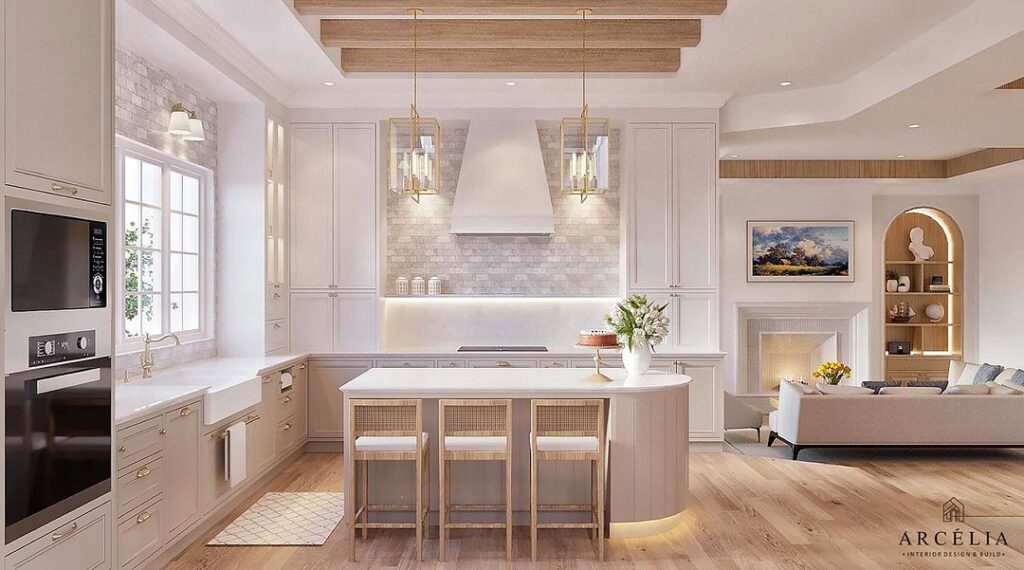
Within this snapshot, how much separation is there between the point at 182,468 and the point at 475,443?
1.55 m

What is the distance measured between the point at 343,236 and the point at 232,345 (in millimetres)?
1326

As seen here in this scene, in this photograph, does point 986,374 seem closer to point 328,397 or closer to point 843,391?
point 843,391

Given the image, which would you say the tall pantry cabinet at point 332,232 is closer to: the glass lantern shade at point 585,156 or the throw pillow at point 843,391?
the glass lantern shade at point 585,156

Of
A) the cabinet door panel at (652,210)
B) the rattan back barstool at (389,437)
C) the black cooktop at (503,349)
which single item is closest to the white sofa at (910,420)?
the cabinet door panel at (652,210)

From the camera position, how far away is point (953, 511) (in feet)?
14.9

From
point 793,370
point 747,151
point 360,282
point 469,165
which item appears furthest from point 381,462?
point 793,370

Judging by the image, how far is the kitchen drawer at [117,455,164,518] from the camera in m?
3.18

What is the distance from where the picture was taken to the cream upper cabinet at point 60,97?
2.22 meters

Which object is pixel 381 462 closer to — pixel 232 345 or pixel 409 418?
pixel 409 418

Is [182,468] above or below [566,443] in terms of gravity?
below

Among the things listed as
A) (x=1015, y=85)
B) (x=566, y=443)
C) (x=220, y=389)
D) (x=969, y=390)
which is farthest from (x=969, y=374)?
(x=220, y=389)

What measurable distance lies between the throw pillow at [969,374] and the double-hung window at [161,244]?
7101 mm

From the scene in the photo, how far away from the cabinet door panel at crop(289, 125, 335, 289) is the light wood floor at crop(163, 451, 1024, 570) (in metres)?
1.62

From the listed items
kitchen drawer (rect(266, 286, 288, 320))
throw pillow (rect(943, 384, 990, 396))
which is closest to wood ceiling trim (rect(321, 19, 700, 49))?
kitchen drawer (rect(266, 286, 288, 320))
